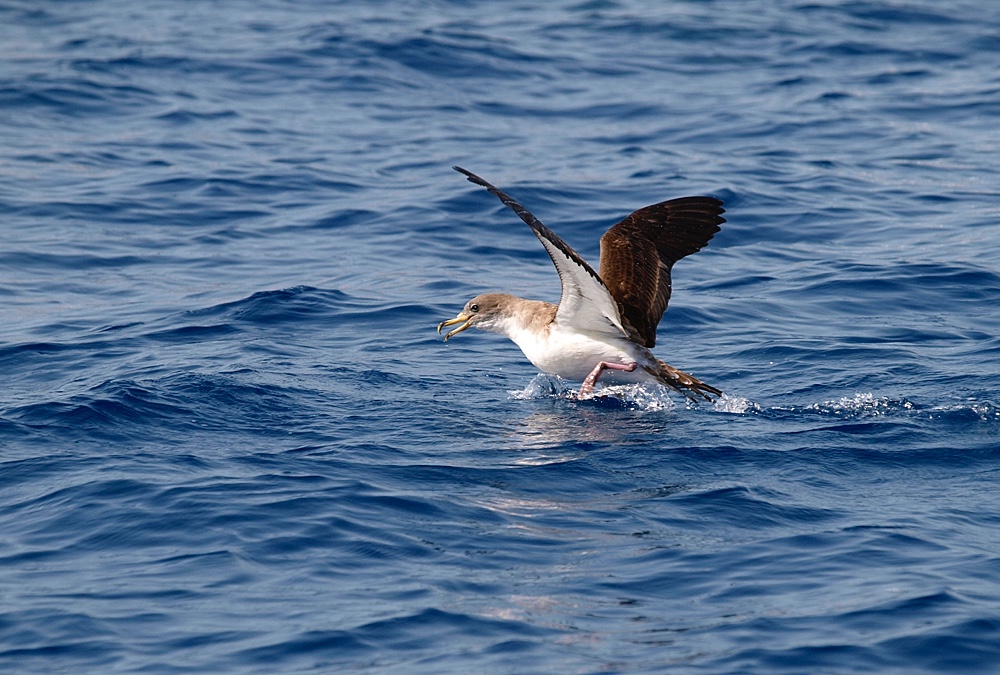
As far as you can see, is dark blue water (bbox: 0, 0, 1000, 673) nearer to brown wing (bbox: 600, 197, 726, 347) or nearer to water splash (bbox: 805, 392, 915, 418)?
water splash (bbox: 805, 392, 915, 418)

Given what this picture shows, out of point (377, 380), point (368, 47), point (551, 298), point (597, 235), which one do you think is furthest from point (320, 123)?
point (377, 380)

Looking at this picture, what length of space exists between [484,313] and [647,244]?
1593 mm

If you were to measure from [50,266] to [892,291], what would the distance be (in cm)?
895

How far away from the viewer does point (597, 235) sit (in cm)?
1484

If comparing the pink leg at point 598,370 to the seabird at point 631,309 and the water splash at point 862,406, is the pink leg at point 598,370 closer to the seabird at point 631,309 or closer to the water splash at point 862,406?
the seabird at point 631,309

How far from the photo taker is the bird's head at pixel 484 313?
10.8m

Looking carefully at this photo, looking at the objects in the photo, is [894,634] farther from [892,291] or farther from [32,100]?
[32,100]

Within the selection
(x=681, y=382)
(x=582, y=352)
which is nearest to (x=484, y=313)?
(x=582, y=352)

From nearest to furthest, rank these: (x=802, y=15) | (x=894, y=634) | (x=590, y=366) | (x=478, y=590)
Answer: (x=894, y=634), (x=478, y=590), (x=590, y=366), (x=802, y=15)

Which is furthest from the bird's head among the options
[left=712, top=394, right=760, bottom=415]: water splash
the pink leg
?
[left=712, top=394, right=760, bottom=415]: water splash

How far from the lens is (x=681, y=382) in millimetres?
9844

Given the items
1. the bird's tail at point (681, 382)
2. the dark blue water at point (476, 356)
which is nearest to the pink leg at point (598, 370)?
the bird's tail at point (681, 382)

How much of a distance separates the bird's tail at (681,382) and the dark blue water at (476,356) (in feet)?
0.68

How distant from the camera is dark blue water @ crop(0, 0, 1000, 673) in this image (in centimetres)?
664
